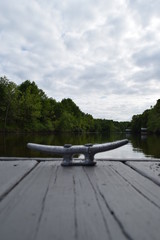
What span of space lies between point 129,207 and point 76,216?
0.41 m

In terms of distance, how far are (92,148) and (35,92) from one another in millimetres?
48310

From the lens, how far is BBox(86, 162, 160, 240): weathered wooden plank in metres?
1.10

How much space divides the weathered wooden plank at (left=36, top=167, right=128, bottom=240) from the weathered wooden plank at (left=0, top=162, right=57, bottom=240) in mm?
51

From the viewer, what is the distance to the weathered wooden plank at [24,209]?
108 cm

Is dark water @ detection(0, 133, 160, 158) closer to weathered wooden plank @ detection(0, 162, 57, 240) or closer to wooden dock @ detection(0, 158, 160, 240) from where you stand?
wooden dock @ detection(0, 158, 160, 240)

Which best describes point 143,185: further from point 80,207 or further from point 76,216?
point 76,216

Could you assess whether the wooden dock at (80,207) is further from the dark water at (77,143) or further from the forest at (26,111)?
the forest at (26,111)


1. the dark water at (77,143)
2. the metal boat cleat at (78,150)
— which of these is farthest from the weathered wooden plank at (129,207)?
the dark water at (77,143)

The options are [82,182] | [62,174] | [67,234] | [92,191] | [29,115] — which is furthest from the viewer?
[29,115]

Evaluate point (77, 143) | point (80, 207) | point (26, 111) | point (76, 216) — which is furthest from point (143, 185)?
point (26, 111)

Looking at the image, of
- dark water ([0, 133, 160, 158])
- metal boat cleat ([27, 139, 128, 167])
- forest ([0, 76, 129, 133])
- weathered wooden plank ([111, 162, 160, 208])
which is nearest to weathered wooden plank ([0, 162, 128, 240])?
weathered wooden plank ([111, 162, 160, 208])

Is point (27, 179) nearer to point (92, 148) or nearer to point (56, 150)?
point (56, 150)

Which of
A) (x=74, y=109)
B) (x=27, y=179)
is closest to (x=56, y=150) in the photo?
(x=27, y=179)

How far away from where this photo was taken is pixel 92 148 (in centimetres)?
264
